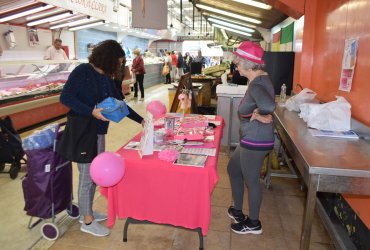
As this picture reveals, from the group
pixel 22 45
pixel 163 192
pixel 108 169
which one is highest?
pixel 22 45

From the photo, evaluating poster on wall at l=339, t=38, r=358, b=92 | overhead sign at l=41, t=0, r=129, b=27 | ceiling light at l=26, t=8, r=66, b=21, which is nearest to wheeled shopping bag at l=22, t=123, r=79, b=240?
poster on wall at l=339, t=38, r=358, b=92

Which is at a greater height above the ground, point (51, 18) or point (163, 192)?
point (51, 18)

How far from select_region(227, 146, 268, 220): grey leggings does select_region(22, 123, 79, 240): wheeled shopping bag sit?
1.56m

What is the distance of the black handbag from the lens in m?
2.49

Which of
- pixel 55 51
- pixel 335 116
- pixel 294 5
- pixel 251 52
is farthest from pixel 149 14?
pixel 335 116

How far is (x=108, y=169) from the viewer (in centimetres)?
205

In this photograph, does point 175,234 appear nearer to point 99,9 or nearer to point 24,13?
point 24,13

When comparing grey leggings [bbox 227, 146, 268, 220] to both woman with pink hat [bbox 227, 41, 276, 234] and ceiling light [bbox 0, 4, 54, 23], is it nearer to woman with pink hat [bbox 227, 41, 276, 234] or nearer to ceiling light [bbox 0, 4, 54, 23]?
woman with pink hat [bbox 227, 41, 276, 234]

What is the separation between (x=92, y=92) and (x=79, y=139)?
1.33ft

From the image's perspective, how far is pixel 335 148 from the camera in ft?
6.76

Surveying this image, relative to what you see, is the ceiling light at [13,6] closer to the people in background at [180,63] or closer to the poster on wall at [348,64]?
the poster on wall at [348,64]

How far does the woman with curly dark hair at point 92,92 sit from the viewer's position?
2408mm

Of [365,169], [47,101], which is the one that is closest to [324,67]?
[365,169]

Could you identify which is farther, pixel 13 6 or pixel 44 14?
pixel 44 14
